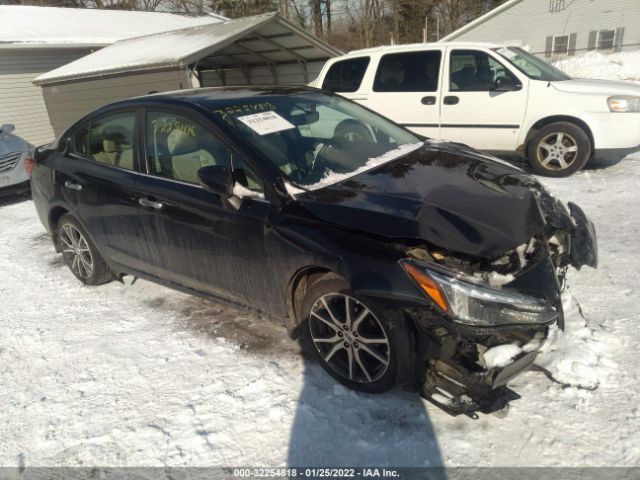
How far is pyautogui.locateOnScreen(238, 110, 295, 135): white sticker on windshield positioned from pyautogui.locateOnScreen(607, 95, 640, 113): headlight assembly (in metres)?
4.78

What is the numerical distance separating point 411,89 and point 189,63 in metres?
4.13

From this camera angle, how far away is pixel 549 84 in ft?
20.2

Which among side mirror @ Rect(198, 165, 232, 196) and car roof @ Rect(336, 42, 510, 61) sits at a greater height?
car roof @ Rect(336, 42, 510, 61)

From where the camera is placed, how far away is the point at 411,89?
22.7 feet

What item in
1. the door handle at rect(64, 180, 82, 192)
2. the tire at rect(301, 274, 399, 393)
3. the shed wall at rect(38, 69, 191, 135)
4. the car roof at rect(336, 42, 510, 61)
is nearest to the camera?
the tire at rect(301, 274, 399, 393)

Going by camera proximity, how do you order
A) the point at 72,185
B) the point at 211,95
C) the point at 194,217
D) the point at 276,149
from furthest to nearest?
the point at 72,185, the point at 211,95, the point at 194,217, the point at 276,149

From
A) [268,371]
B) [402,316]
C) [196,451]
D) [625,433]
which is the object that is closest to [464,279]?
[402,316]

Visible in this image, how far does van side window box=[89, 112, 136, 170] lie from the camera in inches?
139

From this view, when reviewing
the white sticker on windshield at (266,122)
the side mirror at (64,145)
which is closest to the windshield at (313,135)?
the white sticker on windshield at (266,122)

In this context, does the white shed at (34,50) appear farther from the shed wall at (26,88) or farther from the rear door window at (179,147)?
the rear door window at (179,147)

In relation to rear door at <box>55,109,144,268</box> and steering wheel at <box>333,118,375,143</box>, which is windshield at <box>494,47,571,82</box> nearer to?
steering wheel at <box>333,118,375,143</box>

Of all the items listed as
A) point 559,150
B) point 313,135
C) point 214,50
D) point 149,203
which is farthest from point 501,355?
point 214,50

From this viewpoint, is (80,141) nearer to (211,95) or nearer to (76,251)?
(76,251)

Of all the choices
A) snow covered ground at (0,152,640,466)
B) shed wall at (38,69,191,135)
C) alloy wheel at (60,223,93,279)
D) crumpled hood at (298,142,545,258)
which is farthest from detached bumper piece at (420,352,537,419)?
shed wall at (38,69,191,135)
